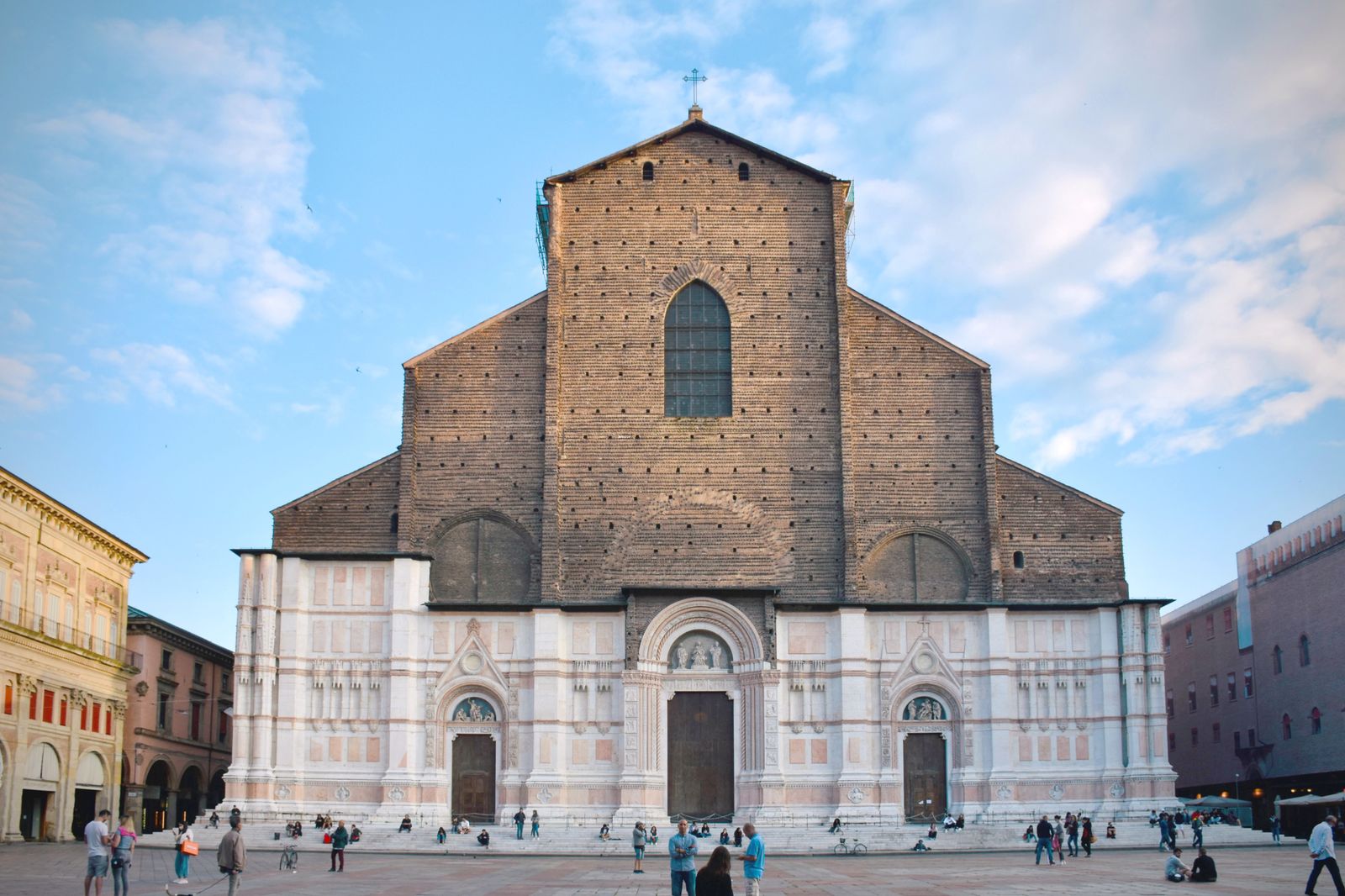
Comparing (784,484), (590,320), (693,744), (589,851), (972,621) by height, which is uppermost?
(590,320)

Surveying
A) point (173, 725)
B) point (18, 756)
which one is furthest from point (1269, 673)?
point (18, 756)

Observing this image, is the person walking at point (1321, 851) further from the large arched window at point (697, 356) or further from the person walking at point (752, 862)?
the large arched window at point (697, 356)

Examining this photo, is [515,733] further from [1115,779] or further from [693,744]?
[1115,779]

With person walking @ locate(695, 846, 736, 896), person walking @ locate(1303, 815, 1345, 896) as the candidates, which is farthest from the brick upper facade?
person walking @ locate(695, 846, 736, 896)

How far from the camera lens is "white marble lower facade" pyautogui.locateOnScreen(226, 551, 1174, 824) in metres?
36.6

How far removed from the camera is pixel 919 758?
124ft

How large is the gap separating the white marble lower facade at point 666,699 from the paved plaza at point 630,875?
3671mm

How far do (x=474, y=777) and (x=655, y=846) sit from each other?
5579mm

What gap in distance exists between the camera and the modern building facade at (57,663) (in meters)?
36.3

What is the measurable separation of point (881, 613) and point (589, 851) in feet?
32.5

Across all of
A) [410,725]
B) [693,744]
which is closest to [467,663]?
[410,725]

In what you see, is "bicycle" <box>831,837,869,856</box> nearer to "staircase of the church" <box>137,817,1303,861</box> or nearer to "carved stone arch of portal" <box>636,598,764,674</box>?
"staircase of the church" <box>137,817,1303,861</box>

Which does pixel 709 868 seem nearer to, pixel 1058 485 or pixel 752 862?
pixel 752 862

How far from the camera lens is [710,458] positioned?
127ft
